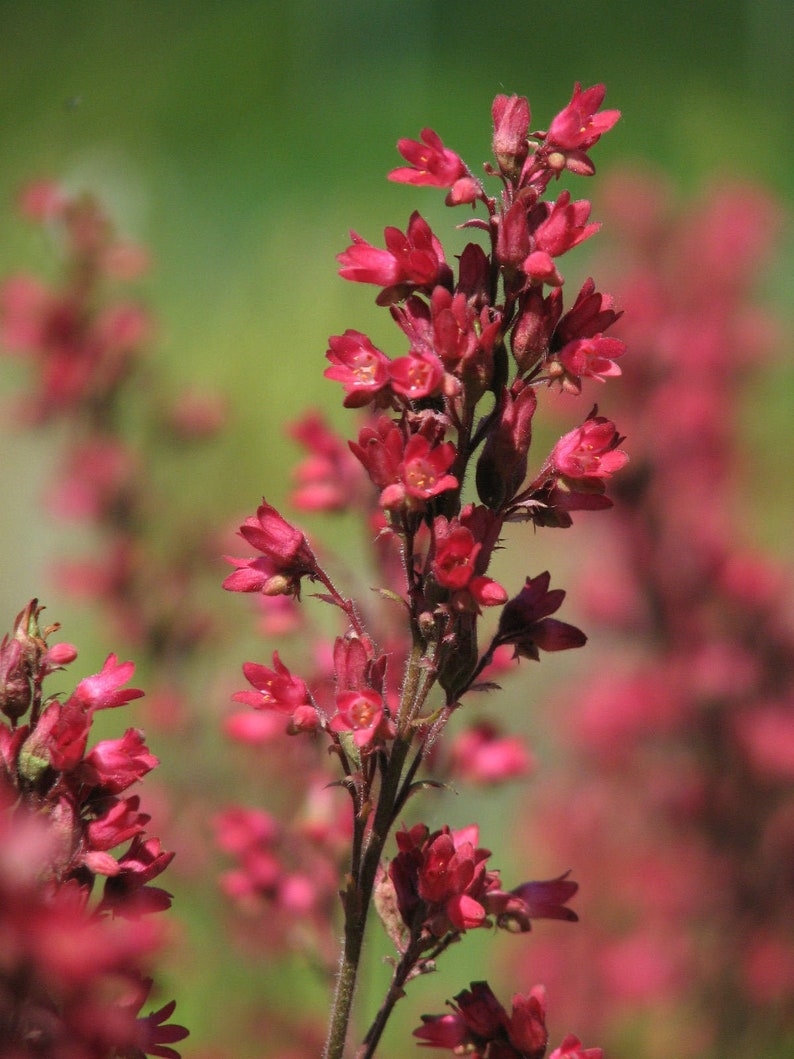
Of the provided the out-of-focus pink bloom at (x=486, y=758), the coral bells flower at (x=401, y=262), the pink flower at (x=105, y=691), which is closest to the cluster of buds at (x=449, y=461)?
the coral bells flower at (x=401, y=262)

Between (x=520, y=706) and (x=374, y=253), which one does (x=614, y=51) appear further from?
(x=374, y=253)

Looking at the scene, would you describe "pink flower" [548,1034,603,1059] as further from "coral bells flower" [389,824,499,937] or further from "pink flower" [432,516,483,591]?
"pink flower" [432,516,483,591]

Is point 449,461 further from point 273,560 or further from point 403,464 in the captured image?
point 273,560

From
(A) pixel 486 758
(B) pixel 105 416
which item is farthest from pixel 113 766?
(B) pixel 105 416

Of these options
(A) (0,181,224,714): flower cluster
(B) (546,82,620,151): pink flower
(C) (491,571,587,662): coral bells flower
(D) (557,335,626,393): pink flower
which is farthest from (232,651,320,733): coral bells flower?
(A) (0,181,224,714): flower cluster

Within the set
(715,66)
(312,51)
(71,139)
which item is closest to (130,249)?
(71,139)

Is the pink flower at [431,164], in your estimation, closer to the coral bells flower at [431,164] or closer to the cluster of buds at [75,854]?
the coral bells flower at [431,164]
